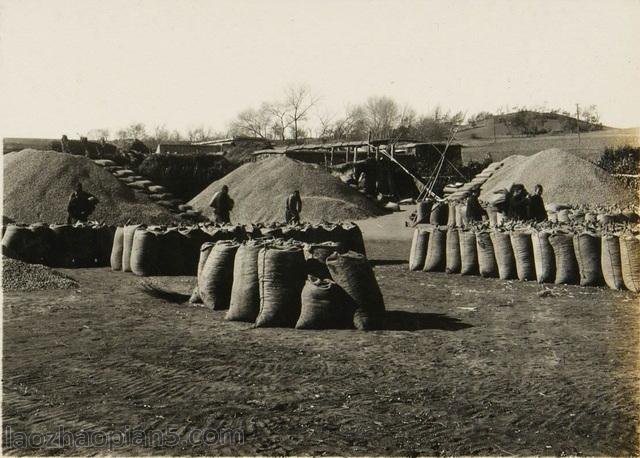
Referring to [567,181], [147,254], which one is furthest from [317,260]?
[567,181]

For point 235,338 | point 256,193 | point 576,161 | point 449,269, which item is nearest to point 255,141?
point 256,193

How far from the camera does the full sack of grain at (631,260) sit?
27.3ft

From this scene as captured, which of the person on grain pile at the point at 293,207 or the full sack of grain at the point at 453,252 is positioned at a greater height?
the person on grain pile at the point at 293,207

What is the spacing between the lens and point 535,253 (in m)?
9.53

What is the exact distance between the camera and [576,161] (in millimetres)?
23859

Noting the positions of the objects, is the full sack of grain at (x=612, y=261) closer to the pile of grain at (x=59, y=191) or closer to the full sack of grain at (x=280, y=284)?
the full sack of grain at (x=280, y=284)

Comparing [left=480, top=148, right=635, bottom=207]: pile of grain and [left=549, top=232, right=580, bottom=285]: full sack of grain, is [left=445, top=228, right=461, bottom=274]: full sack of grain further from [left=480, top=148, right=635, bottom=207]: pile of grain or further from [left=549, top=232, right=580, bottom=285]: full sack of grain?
[left=480, top=148, right=635, bottom=207]: pile of grain

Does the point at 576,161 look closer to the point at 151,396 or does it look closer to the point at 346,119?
the point at 151,396

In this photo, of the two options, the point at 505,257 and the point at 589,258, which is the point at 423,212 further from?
the point at 589,258

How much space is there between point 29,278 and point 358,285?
5245mm

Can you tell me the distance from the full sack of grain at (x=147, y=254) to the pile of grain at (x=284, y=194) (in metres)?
11.4

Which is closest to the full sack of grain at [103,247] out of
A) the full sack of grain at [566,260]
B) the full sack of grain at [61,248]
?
the full sack of grain at [61,248]

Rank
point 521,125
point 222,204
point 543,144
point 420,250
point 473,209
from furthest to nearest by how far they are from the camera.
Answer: point 521,125 → point 543,144 → point 222,204 → point 473,209 → point 420,250

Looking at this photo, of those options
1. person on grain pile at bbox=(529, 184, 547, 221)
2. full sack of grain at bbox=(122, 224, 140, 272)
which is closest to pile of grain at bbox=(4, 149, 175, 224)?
full sack of grain at bbox=(122, 224, 140, 272)
